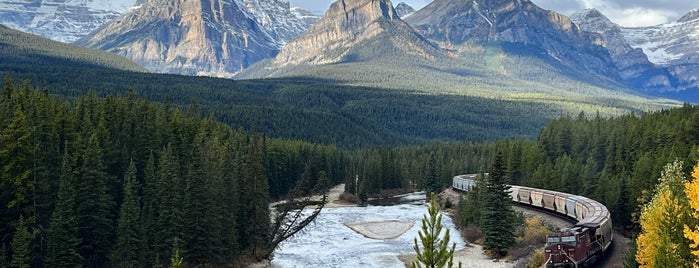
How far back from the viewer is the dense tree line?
4859 centimetres

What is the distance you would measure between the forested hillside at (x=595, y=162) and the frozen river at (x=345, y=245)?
18.4 metres

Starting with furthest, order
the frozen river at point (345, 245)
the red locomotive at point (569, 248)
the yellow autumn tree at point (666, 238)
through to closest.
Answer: the frozen river at point (345, 245) < the red locomotive at point (569, 248) < the yellow autumn tree at point (666, 238)

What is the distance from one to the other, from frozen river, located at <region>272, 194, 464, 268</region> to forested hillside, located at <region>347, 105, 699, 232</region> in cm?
1844

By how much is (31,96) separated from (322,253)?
32.1 meters

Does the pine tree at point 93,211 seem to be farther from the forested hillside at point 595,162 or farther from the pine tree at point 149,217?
the forested hillside at point 595,162

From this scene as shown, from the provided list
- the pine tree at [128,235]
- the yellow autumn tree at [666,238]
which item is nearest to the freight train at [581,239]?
the yellow autumn tree at [666,238]

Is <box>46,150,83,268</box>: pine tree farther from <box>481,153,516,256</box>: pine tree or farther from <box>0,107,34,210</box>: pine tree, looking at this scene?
<box>481,153,516,256</box>: pine tree

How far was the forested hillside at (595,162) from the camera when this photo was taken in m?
75.4

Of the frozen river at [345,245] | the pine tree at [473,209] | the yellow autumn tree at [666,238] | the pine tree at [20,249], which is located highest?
the yellow autumn tree at [666,238]

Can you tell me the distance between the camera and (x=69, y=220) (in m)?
47.5

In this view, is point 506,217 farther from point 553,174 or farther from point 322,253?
point 553,174

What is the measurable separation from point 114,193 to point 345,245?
26.1m

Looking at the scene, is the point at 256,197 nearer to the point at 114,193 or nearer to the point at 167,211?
the point at 167,211

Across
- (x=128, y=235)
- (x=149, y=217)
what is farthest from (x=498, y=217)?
(x=128, y=235)
